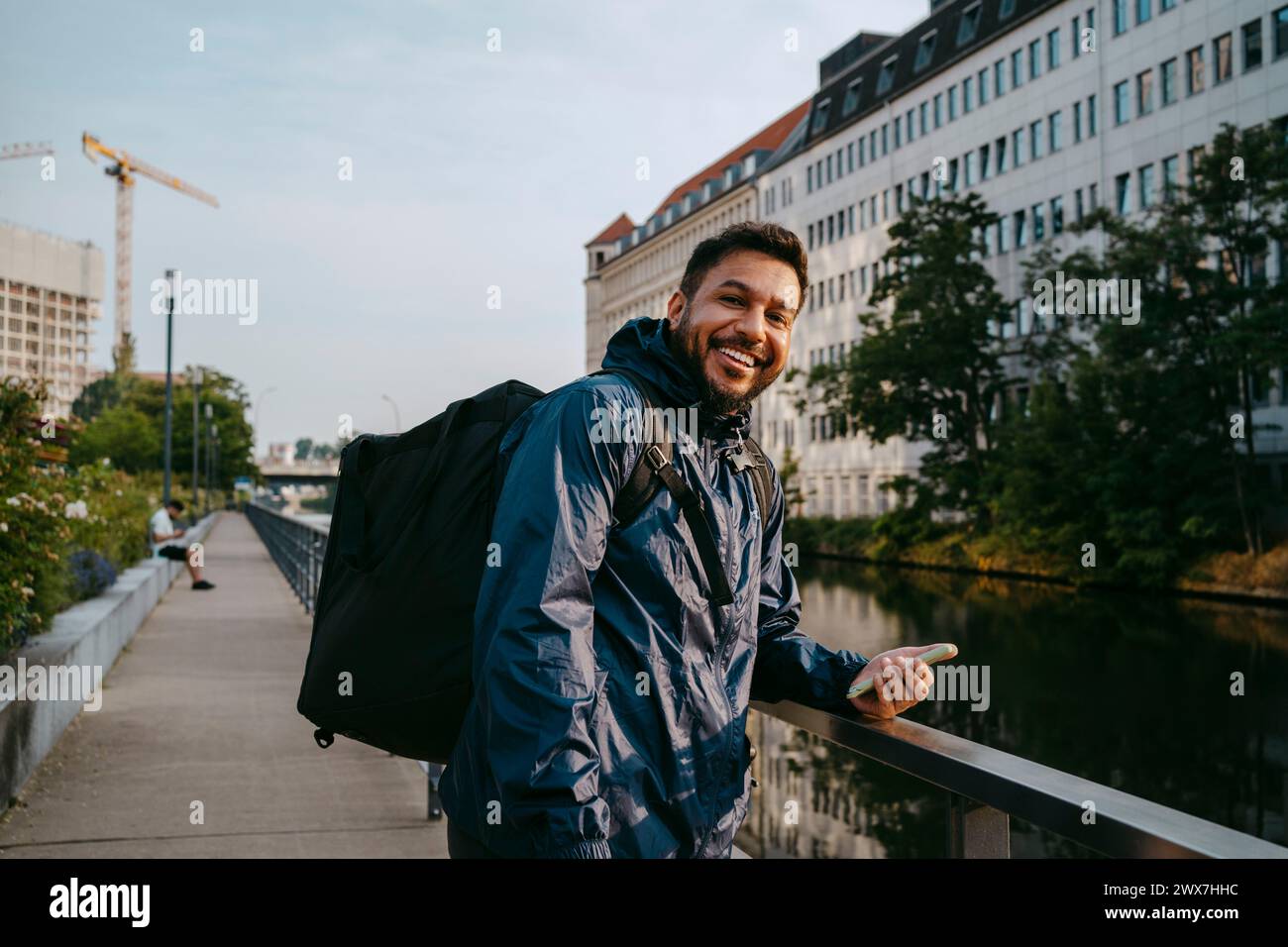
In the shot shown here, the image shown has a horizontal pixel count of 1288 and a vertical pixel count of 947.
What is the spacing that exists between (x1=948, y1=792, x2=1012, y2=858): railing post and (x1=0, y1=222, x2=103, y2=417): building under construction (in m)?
91.3

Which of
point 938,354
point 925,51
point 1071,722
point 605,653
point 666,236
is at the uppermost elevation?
point 925,51

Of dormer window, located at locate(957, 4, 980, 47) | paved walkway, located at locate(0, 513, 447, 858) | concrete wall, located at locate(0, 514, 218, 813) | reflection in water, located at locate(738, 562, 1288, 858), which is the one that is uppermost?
dormer window, located at locate(957, 4, 980, 47)

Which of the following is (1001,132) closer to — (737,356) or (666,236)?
(666,236)

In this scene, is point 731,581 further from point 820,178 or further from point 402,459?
point 820,178

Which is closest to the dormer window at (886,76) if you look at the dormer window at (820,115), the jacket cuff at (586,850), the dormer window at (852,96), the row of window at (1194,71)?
the dormer window at (852,96)

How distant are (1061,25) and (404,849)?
51911mm

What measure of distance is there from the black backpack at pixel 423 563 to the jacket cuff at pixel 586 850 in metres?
0.42

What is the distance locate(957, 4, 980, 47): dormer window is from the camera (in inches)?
2354

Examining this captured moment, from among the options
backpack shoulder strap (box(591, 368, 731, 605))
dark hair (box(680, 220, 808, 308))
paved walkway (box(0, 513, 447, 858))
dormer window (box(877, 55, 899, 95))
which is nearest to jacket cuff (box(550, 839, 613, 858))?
backpack shoulder strap (box(591, 368, 731, 605))

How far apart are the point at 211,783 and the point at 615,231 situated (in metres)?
124

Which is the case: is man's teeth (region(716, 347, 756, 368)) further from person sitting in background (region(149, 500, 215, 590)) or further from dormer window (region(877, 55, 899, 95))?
dormer window (region(877, 55, 899, 95))

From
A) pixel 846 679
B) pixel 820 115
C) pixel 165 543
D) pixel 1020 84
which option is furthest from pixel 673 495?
pixel 820 115

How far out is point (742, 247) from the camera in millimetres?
2850

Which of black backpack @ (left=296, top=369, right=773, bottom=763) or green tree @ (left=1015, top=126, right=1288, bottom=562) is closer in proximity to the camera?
black backpack @ (left=296, top=369, right=773, bottom=763)
